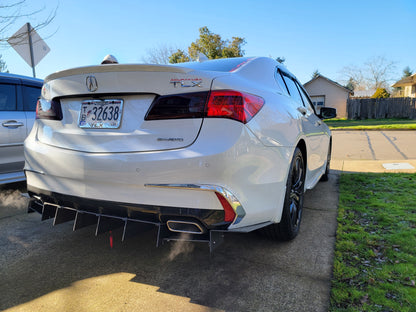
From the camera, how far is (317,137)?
152 inches

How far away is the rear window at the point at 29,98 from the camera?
428 cm

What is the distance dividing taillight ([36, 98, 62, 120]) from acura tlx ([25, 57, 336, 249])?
0.01 m

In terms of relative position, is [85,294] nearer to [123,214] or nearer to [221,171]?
[123,214]

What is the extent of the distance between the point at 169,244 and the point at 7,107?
2.96 meters

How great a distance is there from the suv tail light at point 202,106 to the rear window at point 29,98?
316cm

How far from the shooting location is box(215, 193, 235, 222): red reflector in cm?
182

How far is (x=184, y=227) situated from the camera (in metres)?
1.91

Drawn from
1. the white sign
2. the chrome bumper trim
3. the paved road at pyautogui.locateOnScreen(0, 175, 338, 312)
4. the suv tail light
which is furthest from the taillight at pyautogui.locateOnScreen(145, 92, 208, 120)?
the white sign

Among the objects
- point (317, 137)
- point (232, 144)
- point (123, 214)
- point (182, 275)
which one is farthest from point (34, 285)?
point (317, 137)

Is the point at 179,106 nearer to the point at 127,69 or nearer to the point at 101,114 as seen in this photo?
the point at 127,69

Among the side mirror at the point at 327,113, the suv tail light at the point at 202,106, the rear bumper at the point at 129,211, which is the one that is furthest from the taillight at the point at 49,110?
the side mirror at the point at 327,113

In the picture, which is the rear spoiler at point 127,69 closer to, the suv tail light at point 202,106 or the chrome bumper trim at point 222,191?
the suv tail light at point 202,106

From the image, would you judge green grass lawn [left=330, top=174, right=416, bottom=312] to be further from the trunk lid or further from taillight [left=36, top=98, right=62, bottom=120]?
taillight [left=36, top=98, right=62, bottom=120]

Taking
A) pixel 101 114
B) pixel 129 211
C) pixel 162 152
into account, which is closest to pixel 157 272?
pixel 129 211
